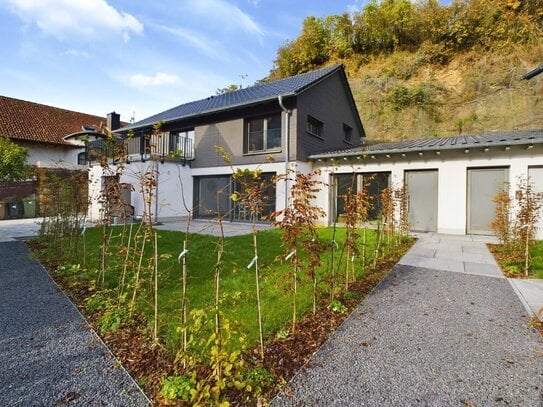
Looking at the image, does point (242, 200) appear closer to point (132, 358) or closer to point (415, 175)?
point (132, 358)

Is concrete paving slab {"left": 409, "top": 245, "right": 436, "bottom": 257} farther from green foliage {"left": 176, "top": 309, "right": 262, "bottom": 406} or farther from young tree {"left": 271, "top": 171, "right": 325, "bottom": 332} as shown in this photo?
green foliage {"left": 176, "top": 309, "right": 262, "bottom": 406}

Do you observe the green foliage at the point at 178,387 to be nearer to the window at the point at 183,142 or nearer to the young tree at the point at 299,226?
the young tree at the point at 299,226

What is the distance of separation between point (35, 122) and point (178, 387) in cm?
2453

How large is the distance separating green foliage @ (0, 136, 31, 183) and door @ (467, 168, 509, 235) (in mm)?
19543

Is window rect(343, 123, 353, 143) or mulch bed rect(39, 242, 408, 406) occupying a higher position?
window rect(343, 123, 353, 143)

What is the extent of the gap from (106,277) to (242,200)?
3197mm

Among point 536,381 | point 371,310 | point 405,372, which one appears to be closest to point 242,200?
point 405,372

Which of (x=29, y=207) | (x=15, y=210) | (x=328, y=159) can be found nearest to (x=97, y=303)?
(x=328, y=159)

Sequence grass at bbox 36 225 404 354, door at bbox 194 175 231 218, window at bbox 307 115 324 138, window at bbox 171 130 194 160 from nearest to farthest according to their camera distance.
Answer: grass at bbox 36 225 404 354
window at bbox 307 115 324 138
door at bbox 194 175 231 218
window at bbox 171 130 194 160

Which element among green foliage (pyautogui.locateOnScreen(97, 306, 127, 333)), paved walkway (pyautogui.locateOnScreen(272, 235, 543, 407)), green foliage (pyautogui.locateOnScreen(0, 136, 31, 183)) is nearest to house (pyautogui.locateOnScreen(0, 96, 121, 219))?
green foliage (pyautogui.locateOnScreen(0, 136, 31, 183))

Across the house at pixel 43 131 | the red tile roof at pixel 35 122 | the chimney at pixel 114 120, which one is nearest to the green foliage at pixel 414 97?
the chimney at pixel 114 120

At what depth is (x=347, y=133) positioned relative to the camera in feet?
52.0

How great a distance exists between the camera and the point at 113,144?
415cm

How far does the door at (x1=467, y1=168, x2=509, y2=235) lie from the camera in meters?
8.34
